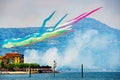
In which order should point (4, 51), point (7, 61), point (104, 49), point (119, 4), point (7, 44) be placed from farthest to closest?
1. point (104, 49)
2. point (4, 51)
3. point (7, 61)
4. point (7, 44)
5. point (119, 4)

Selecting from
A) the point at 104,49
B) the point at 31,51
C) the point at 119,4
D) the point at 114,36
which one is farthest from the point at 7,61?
the point at 119,4

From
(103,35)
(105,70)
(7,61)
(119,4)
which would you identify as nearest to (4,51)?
(7,61)

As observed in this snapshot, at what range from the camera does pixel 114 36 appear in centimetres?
10656

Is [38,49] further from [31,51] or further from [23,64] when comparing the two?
[23,64]

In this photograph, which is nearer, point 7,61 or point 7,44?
point 7,44

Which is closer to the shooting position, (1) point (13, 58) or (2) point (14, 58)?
(2) point (14, 58)

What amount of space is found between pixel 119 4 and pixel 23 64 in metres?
40.8

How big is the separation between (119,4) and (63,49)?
60256 mm

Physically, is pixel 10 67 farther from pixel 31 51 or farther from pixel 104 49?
pixel 104 49

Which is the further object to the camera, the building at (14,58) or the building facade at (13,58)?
the building at (14,58)

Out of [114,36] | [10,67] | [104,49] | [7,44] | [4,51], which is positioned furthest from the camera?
[104,49]

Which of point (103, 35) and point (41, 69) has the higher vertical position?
point (103, 35)

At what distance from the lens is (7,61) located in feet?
295

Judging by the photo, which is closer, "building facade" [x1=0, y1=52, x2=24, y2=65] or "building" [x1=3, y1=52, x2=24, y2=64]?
"building facade" [x1=0, y1=52, x2=24, y2=65]
